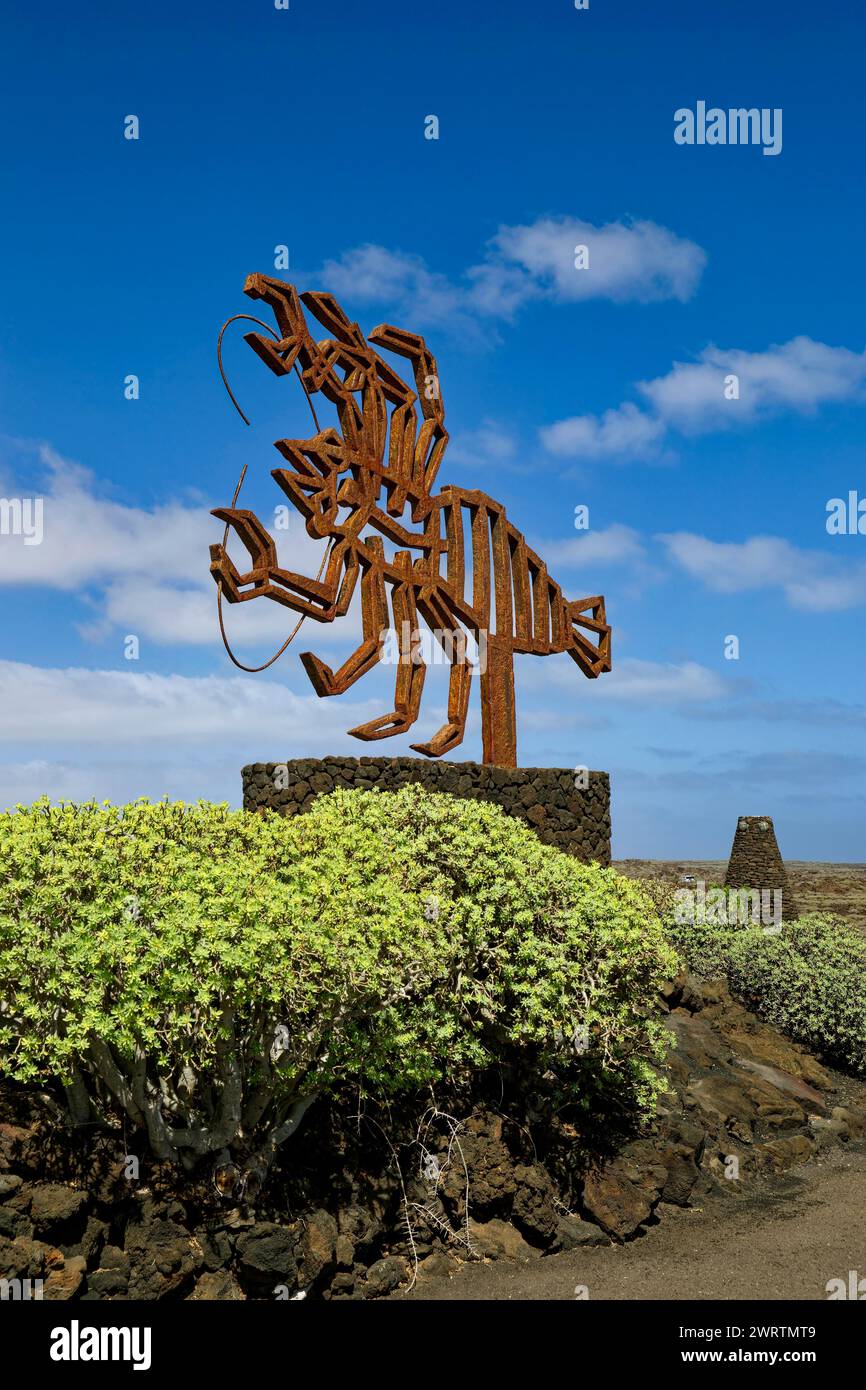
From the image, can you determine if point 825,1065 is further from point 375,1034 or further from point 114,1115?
point 114,1115

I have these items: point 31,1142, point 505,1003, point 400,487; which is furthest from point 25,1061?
point 400,487

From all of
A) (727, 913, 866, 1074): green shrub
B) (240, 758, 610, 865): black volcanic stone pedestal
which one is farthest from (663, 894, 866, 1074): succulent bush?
(240, 758, 610, 865): black volcanic stone pedestal

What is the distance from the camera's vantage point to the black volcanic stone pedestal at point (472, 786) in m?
13.8

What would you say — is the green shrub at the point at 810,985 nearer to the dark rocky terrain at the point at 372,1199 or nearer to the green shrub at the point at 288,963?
the dark rocky terrain at the point at 372,1199

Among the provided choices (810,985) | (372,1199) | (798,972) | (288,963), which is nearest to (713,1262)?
(372,1199)

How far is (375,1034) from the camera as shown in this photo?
26.5 ft

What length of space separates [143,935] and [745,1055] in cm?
958

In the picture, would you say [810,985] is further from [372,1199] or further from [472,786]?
[372,1199]

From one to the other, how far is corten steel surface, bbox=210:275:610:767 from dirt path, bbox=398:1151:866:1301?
6638 millimetres

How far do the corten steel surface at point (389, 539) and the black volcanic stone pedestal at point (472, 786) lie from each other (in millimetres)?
437

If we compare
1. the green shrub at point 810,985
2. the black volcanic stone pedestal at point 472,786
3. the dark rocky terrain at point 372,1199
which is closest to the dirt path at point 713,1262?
the dark rocky terrain at point 372,1199

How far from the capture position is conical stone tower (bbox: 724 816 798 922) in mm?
23156

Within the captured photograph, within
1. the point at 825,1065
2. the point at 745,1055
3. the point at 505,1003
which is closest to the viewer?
the point at 505,1003

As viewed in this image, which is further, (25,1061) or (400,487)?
(400,487)
